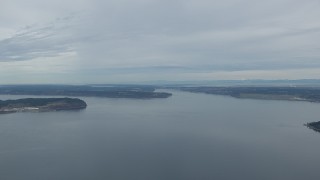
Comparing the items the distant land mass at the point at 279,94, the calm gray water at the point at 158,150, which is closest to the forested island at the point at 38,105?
the calm gray water at the point at 158,150

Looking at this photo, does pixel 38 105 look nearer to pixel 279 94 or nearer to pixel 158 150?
pixel 158 150

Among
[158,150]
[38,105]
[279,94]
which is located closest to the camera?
[158,150]

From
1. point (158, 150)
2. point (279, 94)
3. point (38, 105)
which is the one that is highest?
point (279, 94)

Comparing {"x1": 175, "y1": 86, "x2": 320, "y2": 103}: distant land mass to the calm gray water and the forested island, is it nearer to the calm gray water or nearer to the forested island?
the forested island

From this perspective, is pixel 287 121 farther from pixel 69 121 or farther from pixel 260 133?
pixel 69 121

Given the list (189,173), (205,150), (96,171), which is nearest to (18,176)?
(96,171)

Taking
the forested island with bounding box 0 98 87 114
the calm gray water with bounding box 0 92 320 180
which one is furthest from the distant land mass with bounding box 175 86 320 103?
the calm gray water with bounding box 0 92 320 180

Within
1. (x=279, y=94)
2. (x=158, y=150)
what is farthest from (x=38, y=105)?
(x=279, y=94)
